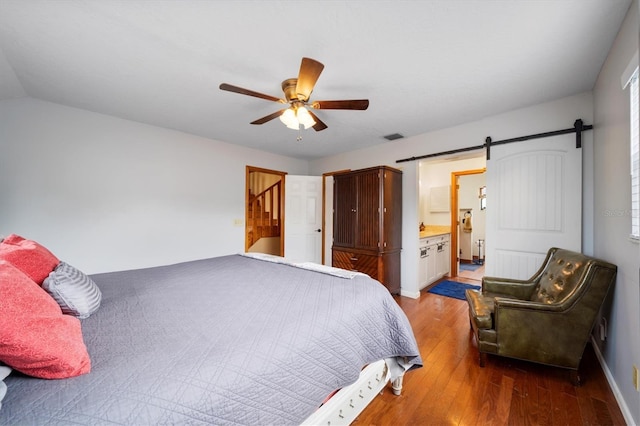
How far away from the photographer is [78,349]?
2.48 feet

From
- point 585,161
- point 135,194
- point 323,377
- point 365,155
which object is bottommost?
point 323,377

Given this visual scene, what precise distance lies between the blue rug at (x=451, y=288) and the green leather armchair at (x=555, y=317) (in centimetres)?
158

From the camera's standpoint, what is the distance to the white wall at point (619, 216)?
1.38m

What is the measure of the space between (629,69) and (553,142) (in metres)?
1.25

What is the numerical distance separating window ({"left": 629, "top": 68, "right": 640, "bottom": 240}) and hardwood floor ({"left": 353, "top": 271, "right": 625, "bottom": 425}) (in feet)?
3.69

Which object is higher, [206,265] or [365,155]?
[365,155]

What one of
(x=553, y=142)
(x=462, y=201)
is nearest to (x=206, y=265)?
(x=553, y=142)

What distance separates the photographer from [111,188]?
116 inches

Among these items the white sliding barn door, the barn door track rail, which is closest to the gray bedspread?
the white sliding barn door

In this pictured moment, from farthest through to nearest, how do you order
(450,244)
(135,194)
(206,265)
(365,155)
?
(450,244) → (365,155) → (135,194) → (206,265)

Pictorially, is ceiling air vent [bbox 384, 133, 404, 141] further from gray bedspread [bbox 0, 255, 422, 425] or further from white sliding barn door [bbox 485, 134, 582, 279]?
gray bedspread [bbox 0, 255, 422, 425]

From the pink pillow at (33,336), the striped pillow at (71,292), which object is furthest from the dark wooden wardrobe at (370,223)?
the pink pillow at (33,336)

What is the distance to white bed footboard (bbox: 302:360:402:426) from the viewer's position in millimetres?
1135

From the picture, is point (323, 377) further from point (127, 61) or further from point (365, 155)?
point (365, 155)
